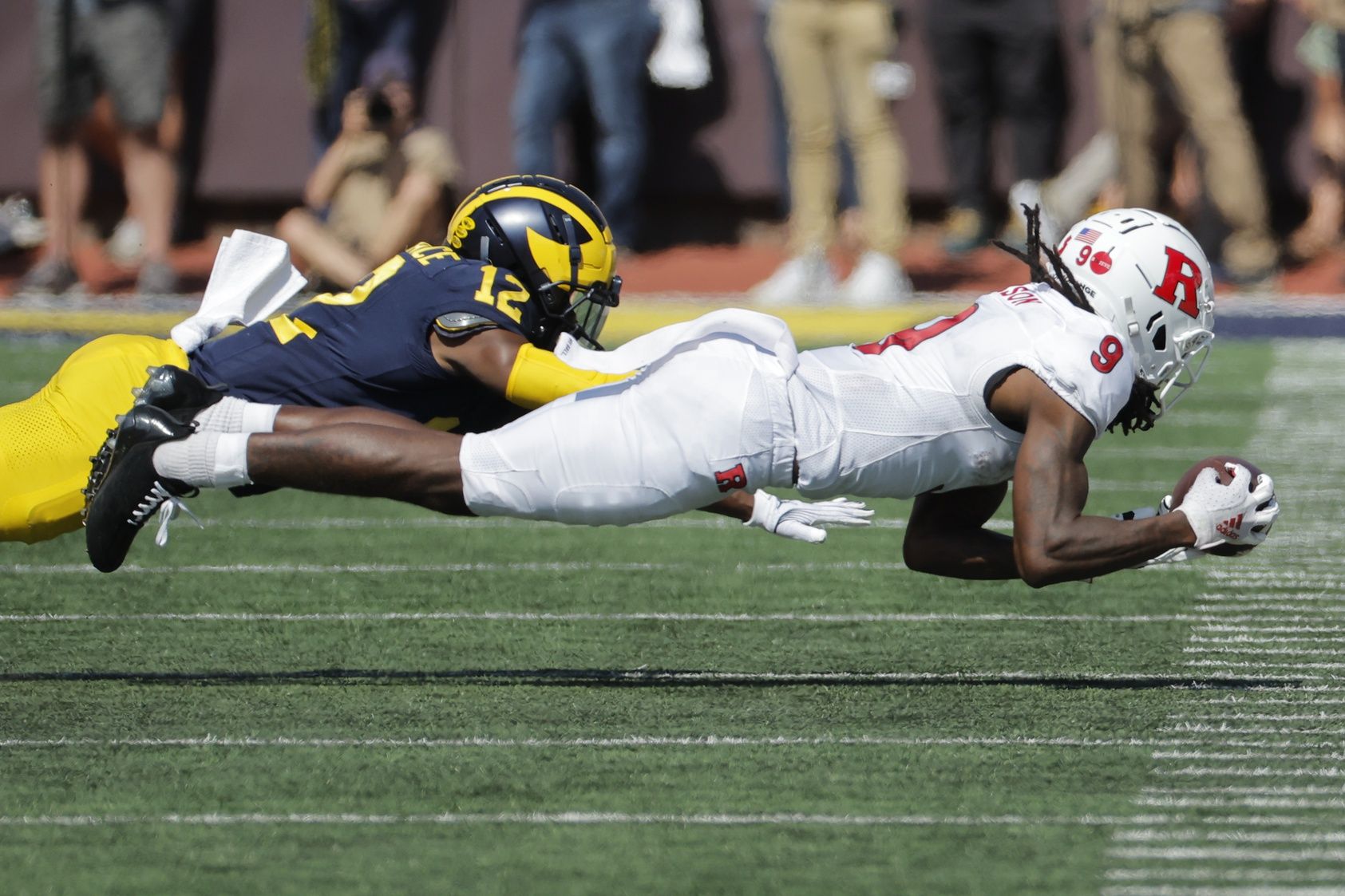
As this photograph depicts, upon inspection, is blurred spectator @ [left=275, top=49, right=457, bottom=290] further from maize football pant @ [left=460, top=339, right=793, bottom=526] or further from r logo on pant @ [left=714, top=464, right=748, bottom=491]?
r logo on pant @ [left=714, top=464, right=748, bottom=491]

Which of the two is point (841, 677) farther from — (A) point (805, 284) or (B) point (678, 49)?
(B) point (678, 49)

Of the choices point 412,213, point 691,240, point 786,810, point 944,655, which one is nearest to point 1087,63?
point 691,240

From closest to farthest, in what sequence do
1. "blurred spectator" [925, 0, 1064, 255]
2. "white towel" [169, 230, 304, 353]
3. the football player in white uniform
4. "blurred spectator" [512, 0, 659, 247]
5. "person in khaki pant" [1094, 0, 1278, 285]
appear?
1. the football player in white uniform
2. "white towel" [169, 230, 304, 353]
3. "person in khaki pant" [1094, 0, 1278, 285]
4. "blurred spectator" [925, 0, 1064, 255]
5. "blurred spectator" [512, 0, 659, 247]

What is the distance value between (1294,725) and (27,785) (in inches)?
93.9

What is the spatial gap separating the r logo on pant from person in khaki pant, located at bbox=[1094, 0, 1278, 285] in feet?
22.0

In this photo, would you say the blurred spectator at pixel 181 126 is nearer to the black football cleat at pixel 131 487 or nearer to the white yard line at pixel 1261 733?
the white yard line at pixel 1261 733

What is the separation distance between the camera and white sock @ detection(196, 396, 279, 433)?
4641mm

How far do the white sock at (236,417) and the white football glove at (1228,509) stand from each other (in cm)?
188

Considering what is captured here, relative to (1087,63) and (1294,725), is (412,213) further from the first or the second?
(1294,725)

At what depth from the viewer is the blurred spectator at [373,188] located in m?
10.8

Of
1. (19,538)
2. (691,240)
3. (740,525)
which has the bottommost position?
(691,240)

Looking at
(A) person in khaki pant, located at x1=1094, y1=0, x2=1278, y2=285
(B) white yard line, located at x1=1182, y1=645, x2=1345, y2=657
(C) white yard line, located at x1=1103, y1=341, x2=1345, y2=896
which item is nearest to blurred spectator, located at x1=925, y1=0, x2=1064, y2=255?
(A) person in khaki pant, located at x1=1094, y1=0, x2=1278, y2=285

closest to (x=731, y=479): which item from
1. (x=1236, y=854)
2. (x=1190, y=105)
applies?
(x=1236, y=854)

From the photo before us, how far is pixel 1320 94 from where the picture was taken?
11.7 m
